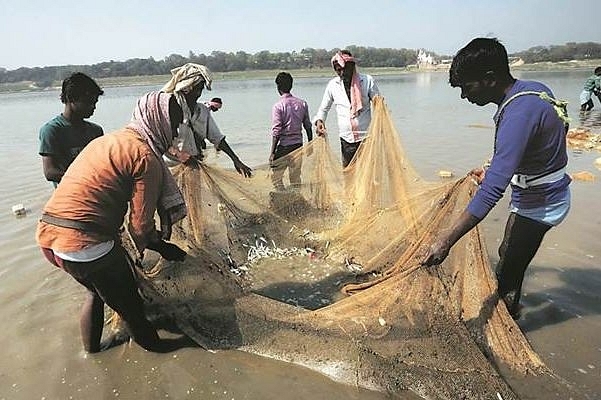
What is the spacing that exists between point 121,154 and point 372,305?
1758mm

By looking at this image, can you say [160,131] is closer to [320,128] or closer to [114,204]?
[114,204]

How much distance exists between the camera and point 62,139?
148 inches

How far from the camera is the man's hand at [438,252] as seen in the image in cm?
250

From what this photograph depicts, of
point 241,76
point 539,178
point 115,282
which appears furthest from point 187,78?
point 241,76

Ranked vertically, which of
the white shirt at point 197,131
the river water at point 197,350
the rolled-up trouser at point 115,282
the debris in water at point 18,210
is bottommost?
the river water at point 197,350

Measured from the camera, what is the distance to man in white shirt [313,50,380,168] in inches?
199

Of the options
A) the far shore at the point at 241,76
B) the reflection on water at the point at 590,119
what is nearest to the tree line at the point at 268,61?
the far shore at the point at 241,76

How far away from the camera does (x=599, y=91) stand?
15.6 m

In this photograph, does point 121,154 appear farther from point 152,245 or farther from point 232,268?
point 232,268

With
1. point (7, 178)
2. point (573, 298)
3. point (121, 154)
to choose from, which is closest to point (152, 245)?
point (121, 154)

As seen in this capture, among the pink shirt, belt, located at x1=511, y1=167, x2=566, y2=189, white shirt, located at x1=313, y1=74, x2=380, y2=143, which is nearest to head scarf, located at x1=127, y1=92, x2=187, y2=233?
belt, located at x1=511, y1=167, x2=566, y2=189

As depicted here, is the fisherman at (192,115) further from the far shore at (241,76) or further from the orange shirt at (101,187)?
the far shore at (241,76)

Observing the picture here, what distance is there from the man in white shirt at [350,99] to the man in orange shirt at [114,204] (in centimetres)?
260

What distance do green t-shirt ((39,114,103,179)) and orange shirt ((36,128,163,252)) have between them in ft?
4.01
